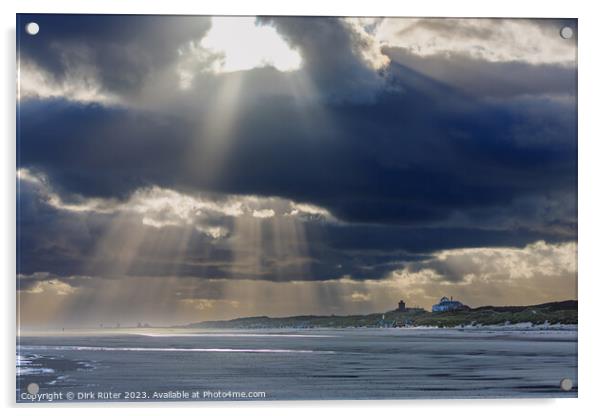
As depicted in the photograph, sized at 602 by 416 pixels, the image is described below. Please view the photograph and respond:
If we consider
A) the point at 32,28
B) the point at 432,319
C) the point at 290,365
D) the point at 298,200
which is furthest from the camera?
the point at 432,319

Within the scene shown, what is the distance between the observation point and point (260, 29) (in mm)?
14781

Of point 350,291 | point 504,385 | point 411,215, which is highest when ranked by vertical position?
point 411,215

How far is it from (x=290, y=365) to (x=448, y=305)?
8.77ft

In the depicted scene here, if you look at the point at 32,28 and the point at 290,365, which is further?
the point at 290,365

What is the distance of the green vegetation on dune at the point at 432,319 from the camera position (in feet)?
49.1

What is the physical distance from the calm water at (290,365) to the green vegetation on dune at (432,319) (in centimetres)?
15

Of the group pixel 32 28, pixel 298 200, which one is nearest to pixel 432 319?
→ pixel 298 200

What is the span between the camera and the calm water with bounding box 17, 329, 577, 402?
14.3 m

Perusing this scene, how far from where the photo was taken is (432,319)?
50.3ft

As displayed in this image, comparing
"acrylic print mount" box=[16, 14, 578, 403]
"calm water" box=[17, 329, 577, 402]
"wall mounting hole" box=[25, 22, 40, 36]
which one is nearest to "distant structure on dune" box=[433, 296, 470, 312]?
"acrylic print mount" box=[16, 14, 578, 403]

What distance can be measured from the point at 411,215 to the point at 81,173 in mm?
5103

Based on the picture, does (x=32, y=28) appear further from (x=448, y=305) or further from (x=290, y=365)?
(x=448, y=305)
